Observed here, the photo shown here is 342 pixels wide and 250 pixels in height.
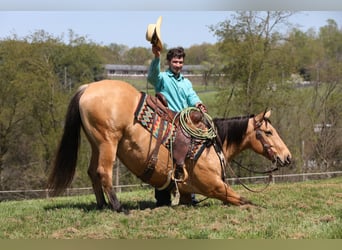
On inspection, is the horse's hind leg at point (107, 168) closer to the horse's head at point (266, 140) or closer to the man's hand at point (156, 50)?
the man's hand at point (156, 50)

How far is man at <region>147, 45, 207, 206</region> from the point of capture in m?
5.44

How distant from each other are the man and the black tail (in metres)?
0.97

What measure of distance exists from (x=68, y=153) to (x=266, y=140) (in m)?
2.57

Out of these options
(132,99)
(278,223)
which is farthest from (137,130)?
(278,223)

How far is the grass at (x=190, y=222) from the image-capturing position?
3.72m

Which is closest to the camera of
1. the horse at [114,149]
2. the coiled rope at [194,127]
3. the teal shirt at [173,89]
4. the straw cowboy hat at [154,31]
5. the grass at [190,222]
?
the grass at [190,222]

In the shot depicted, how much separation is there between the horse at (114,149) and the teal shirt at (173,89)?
33cm

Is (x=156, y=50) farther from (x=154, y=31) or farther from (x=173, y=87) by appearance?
(x=173, y=87)

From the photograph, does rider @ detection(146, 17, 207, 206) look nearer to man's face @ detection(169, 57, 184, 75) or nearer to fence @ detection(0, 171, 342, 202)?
man's face @ detection(169, 57, 184, 75)

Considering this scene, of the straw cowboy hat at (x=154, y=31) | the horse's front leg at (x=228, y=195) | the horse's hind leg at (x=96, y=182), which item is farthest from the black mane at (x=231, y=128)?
the horse's hind leg at (x=96, y=182)

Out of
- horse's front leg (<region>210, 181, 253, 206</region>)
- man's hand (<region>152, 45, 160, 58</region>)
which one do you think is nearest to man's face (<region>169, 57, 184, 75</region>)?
man's hand (<region>152, 45, 160, 58</region>)

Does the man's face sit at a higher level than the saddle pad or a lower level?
higher

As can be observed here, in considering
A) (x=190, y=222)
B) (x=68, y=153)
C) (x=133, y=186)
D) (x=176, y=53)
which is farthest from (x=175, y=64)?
(x=133, y=186)

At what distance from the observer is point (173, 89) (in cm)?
557
